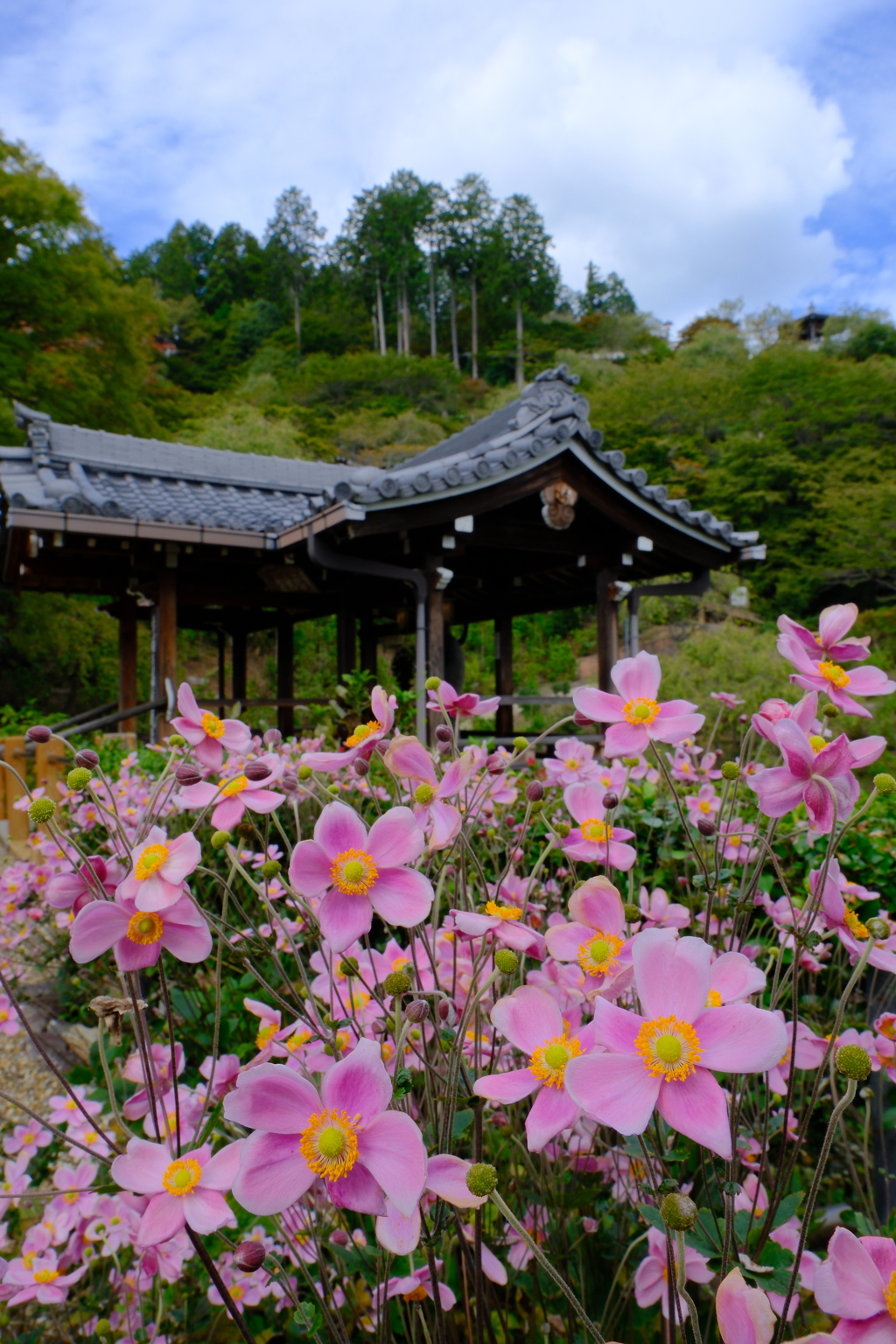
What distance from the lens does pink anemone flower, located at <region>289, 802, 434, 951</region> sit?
58cm

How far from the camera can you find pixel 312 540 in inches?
171

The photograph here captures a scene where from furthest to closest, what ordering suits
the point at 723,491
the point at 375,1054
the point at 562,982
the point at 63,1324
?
the point at 723,491 < the point at 63,1324 < the point at 562,982 < the point at 375,1054

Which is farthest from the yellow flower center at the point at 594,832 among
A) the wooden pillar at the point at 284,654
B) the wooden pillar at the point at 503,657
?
the wooden pillar at the point at 284,654

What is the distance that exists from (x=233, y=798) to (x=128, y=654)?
21.3 ft

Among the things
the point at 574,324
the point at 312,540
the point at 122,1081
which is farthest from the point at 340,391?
the point at 122,1081

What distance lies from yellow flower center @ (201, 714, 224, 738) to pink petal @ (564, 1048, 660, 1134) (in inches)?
20.3

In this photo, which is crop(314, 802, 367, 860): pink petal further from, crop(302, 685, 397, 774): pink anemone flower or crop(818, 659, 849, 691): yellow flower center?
crop(818, 659, 849, 691): yellow flower center

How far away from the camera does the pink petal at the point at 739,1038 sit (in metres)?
0.44

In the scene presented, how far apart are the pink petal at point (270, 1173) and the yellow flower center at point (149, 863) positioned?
18 cm

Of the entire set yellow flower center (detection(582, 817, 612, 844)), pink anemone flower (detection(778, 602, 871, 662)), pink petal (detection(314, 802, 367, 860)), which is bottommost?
yellow flower center (detection(582, 817, 612, 844))

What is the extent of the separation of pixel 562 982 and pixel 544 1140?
0.25 m

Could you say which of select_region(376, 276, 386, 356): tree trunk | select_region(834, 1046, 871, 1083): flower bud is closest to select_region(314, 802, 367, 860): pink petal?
select_region(834, 1046, 871, 1083): flower bud

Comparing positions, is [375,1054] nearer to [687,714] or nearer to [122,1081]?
[687,714]

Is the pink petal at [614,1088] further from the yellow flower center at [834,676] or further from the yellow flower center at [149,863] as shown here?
the yellow flower center at [834,676]
